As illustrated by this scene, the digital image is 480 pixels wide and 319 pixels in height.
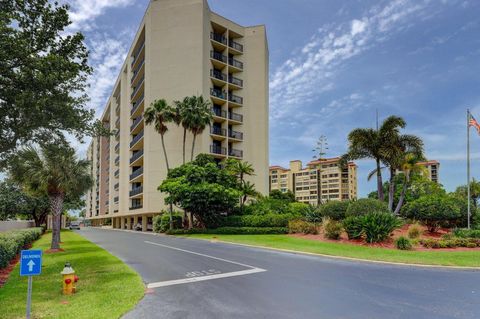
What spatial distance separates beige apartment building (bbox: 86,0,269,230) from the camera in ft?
147

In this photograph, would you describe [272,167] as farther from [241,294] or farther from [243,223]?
[241,294]

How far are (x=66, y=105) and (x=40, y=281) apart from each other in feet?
19.6

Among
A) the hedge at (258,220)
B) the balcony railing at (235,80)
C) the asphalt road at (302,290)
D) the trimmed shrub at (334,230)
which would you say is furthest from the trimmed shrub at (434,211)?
the balcony railing at (235,80)

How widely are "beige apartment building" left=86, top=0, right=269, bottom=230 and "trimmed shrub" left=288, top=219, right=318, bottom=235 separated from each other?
1950cm

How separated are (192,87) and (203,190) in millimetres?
17570

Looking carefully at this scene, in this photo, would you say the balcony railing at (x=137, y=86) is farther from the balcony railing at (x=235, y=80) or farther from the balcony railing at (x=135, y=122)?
the balcony railing at (x=235, y=80)

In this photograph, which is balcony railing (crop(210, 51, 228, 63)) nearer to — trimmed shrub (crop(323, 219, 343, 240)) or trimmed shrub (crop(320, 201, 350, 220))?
trimmed shrub (crop(320, 201, 350, 220))

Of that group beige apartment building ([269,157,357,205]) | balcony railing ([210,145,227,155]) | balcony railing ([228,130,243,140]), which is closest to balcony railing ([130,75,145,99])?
balcony railing ([210,145,227,155])

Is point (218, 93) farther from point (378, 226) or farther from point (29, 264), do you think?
point (29, 264)

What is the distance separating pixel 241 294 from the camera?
9.24m

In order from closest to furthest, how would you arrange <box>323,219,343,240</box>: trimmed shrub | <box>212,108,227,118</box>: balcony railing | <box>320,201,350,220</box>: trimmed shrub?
<box>323,219,343,240</box>: trimmed shrub, <box>320,201,350,220</box>: trimmed shrub, <box>212,108,227,118</box>: balcony railing

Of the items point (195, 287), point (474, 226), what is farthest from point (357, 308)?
point (474, 226)

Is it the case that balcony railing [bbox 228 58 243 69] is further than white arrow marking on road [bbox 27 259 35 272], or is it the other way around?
balcony railing [bbox 228 58 243 69]

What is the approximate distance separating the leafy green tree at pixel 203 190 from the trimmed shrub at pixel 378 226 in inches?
605
